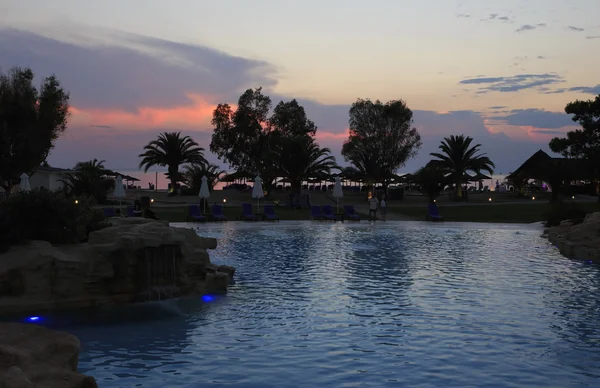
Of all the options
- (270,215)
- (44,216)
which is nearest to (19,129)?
(270,215)

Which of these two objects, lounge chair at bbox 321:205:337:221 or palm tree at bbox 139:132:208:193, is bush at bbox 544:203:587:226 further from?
palm tree at bbox 139:132:208:193

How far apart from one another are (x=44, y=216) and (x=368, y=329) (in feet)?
21.3

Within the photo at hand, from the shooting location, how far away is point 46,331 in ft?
19.9

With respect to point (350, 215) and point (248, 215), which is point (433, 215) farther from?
point (248, 215)

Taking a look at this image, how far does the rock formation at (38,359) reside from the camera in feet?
14.6

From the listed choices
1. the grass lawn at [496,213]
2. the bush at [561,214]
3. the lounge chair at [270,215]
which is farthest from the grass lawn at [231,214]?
the bush at [561,214]

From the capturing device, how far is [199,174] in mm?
51562


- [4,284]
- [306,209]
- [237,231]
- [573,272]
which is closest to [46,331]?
[4,284]

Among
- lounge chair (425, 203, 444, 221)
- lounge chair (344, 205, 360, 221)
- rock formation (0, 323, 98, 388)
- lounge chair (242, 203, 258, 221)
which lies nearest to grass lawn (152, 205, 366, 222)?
lounge chair (242, 203, 258, 221)

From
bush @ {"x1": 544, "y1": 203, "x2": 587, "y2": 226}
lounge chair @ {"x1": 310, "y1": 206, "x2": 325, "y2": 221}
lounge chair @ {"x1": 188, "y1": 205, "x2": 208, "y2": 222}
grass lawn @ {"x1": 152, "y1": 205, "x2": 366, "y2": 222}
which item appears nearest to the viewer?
bush @ {"x1": 544, "y1": 203, "x2": 587, "y2": 226}

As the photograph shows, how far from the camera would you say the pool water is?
234 inches

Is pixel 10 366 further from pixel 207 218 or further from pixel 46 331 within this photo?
pixel 207 218

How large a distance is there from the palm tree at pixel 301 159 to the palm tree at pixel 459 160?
1194 cm

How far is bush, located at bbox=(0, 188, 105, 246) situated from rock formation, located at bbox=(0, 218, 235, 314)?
0.49 meters
